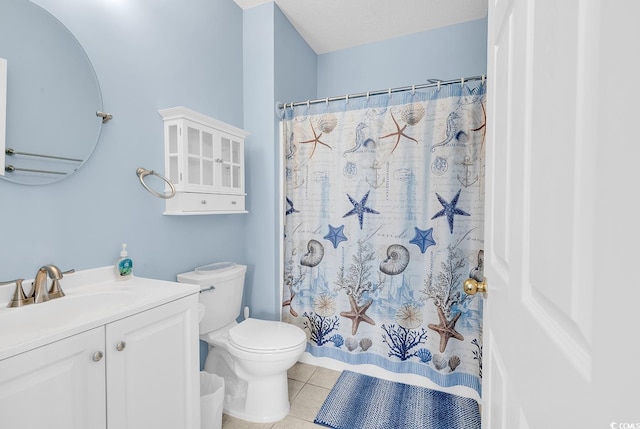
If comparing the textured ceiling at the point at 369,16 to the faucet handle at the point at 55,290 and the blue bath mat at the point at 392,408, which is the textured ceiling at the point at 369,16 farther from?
the blue bath mat at the point at 392,408

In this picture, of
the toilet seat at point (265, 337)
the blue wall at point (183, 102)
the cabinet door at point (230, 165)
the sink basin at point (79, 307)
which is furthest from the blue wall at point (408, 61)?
the sink basin at point (79, 307)

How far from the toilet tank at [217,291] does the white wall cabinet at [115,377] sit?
45cm

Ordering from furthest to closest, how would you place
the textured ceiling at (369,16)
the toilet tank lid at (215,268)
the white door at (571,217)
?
the textured ceiling at (369,16), the toilet tank lid at (215,268), the white door at (571,217)

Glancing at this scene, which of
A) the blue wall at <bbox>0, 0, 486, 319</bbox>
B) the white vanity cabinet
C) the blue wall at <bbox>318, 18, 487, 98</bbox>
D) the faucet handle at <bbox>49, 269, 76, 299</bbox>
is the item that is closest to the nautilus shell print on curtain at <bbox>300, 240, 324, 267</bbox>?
the blue wall at <bbox>0, 0, 486, 319</bbox>

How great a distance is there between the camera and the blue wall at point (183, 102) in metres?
1.16

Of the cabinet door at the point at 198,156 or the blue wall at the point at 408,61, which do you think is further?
the blue wall at the point at 408,61

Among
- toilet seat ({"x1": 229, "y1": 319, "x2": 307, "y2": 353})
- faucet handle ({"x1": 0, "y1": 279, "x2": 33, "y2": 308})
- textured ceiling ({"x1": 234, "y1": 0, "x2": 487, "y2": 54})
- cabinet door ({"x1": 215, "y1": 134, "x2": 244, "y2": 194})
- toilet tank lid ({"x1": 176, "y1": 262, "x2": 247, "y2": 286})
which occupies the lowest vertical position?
toilet seat ({"x1": 229, "y1": 319, "x2": 307, "y2": 353})

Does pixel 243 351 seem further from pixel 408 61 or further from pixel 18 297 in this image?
pixel 408 61

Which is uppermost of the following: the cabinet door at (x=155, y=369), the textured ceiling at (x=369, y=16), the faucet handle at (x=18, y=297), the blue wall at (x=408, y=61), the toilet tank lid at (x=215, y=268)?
the textured ceiling at (x=369, y=16)

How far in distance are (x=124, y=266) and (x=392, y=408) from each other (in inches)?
62.7

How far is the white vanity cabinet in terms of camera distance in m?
1.54

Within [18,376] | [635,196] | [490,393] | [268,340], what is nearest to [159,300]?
[18,376]

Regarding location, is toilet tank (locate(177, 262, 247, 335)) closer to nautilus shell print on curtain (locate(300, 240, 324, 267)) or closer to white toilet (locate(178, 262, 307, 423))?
white toilet (locate(178, 262, 307, 423))

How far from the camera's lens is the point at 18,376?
0.71m
